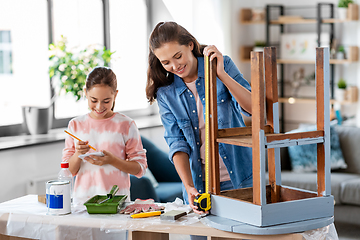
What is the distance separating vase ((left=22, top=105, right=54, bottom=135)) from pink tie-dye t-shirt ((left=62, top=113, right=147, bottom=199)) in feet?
4.82

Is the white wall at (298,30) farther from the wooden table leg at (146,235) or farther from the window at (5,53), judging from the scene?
the wooden table leg at (146,235)

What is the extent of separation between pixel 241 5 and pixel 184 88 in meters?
3.89

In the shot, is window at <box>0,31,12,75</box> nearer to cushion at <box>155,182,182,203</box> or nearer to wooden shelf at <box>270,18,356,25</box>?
cushion at <box>155,182,182,203</box>

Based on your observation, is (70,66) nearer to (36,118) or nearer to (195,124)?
(36,118)

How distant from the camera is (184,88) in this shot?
1.75m

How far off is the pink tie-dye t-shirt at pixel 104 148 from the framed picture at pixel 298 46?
11.6ft

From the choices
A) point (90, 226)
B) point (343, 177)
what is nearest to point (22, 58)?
point (90, 226)

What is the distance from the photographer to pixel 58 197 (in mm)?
1611

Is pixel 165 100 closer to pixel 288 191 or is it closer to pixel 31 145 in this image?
pixel 288 191

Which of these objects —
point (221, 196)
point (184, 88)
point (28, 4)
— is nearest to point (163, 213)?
point (221, 196)

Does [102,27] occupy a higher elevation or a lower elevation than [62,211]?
higher

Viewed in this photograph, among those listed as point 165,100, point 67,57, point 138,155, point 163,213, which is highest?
point 67,57

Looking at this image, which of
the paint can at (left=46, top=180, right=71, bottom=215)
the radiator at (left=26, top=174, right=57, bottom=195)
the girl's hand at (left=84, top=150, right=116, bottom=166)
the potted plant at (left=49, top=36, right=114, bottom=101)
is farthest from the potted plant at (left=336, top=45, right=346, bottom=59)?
the paint can at (left=46, top=180, right=71, bottom=215)

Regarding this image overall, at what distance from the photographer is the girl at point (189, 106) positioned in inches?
65.0
